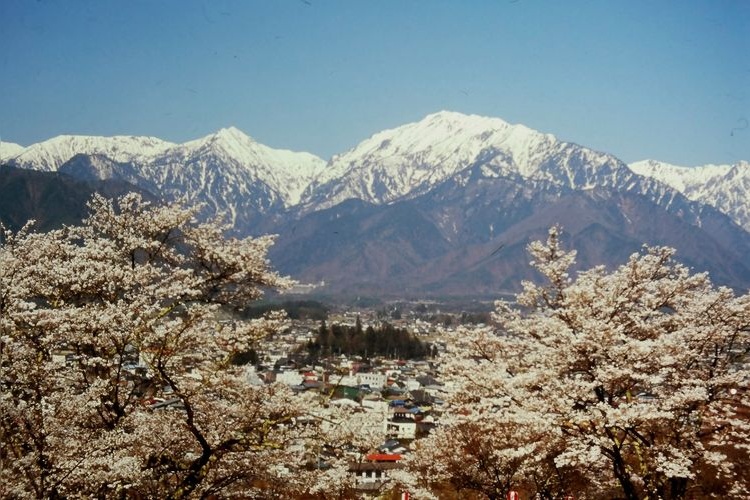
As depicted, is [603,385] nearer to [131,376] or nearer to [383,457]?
[131,376]

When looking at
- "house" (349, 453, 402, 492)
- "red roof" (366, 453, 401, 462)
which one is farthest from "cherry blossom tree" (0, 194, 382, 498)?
"red roof" (366, 453, 401, 462)

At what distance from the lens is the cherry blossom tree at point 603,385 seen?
9156mm

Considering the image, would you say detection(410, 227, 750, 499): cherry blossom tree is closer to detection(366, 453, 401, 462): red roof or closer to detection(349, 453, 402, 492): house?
detection(349, 453, 402, 492): house

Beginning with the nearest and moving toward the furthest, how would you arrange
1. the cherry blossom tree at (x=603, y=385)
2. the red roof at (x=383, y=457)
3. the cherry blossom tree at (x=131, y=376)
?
1. the cherry blossom tree at (x=131, y=376)
2. the cherry blossom tree at (x=603, y=385)
3. the red roof at (x=383, y=457)

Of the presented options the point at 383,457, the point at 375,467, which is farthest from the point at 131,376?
the point at 383,457

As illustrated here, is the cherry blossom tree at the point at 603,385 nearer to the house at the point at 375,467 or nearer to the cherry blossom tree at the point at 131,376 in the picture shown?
the cherry blossom tree at the point at 131,376

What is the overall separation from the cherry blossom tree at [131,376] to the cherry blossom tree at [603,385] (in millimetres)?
3382

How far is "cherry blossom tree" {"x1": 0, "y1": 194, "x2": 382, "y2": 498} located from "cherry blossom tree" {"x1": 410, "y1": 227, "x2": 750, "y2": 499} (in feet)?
11.1

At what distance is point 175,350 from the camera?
991 cm

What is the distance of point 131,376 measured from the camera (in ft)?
38.3

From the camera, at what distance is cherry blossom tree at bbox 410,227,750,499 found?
9.16 meters

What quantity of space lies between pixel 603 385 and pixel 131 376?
801 cm

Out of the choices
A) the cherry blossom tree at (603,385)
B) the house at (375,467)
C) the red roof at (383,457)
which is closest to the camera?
the cherry blossom tree at (603,385)

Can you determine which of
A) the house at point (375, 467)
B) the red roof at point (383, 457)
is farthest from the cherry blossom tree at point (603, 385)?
the red roof at point (383, 457)
